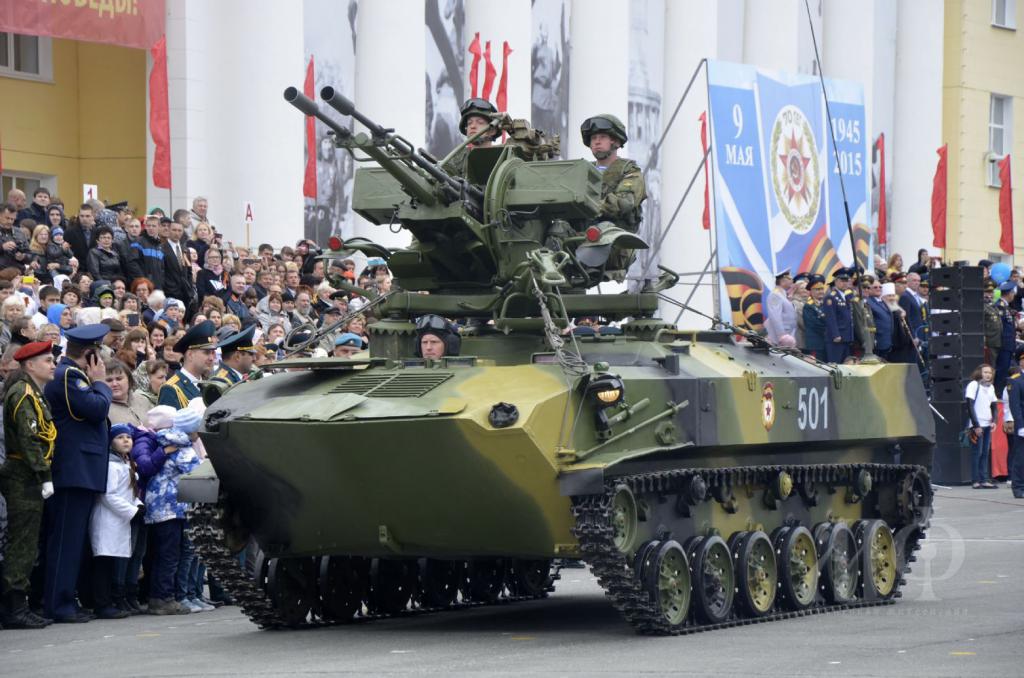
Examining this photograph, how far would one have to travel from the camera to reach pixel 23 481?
15875 millimetres

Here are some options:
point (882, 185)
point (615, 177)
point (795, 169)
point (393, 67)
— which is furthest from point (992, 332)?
point (882, 185)

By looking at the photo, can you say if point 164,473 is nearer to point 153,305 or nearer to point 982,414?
point 153,305

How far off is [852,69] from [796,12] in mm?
2669

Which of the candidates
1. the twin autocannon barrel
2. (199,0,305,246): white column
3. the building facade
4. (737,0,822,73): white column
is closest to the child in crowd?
the twin autocannon barrel

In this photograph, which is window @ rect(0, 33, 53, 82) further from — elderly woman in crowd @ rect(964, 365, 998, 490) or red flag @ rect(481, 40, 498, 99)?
elderly woman in crowd @ rect(964, 365, 998, 490)

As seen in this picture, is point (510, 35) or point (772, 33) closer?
point (510, 35)

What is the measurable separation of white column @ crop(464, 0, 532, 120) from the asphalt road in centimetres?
2176

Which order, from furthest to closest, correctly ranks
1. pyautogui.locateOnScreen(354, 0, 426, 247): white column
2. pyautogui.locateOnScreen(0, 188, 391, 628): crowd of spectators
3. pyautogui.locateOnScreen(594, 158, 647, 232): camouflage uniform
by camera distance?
pyautogui.locateOnScreen(354, 0, 426, 247): white column
pyautogui.locateOnScreen(0, 188, 391, 628): crowd of spectators
pyautogui.locateOnScreen(594, 158, 647, 232): camouflage uniform

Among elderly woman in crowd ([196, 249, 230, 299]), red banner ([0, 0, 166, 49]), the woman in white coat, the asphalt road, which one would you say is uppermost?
red banner ([0, 0, 166, 49])

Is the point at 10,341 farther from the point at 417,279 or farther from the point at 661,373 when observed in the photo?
the point at 661,373

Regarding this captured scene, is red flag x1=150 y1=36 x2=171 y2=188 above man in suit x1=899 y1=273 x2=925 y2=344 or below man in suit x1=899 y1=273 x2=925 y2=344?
above

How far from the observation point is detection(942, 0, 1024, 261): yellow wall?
5562cm

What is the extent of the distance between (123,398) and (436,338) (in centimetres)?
319

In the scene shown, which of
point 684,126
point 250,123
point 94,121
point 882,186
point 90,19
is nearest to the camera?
point 90,19
